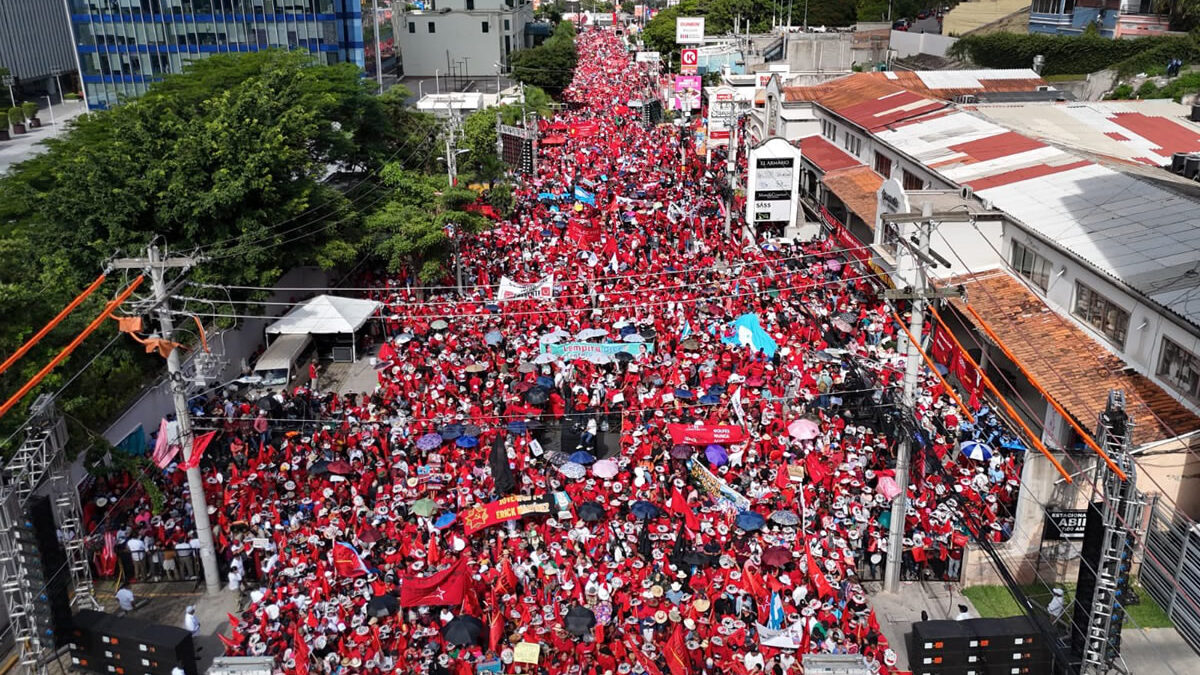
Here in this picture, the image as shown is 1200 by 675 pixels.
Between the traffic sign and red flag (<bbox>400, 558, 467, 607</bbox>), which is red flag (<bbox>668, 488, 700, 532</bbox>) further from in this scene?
the traffic sign

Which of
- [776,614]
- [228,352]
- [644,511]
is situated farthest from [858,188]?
[776,614]

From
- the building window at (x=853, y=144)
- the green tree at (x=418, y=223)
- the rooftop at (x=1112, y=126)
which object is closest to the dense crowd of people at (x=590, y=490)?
the green tree at (x=418, y=223)

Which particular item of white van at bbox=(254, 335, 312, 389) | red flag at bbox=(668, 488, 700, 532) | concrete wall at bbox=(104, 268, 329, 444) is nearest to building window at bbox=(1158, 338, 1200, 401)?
red flag at bbox=(668, 488, 700, 532)

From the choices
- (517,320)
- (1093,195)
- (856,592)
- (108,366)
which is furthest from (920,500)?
(108,366)

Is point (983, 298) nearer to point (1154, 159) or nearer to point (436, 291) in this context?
point (1154, 159)

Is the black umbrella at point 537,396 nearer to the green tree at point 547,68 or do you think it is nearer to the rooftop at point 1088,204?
the rooftop at point 1088,204

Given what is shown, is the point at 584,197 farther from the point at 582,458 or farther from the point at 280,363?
the point at 582,458
